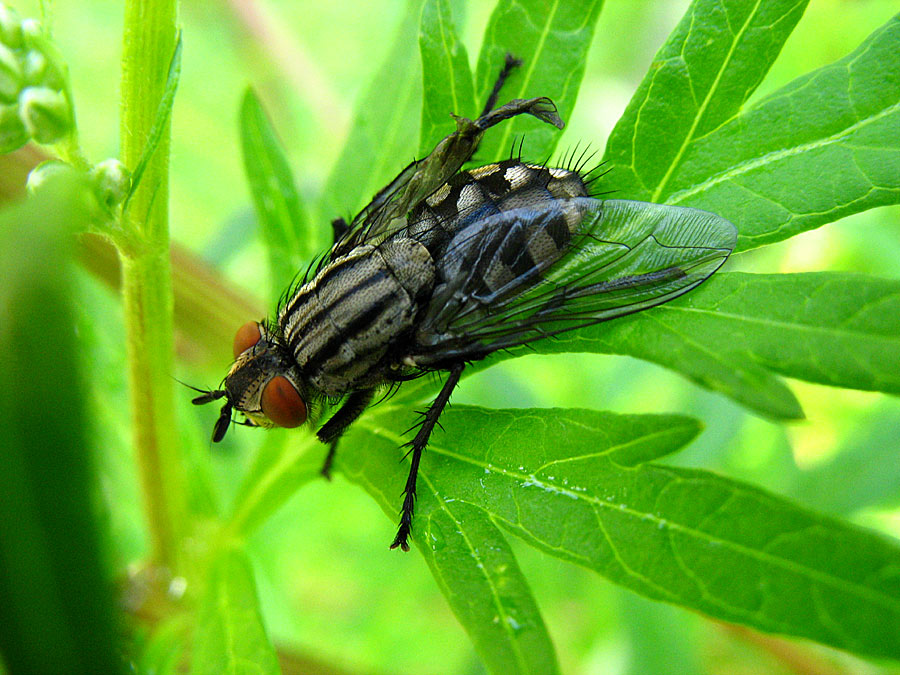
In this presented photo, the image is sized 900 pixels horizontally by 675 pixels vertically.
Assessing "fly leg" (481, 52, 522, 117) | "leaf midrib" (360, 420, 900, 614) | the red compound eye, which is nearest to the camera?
"leaf midrib" (360, 420, 900, 614)

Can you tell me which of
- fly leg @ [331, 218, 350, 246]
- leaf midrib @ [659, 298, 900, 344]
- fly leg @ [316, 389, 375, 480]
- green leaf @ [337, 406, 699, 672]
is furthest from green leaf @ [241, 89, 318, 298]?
leaf midrib @ [659, 298, 900, 344]

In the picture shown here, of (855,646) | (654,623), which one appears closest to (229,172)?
(654,623)

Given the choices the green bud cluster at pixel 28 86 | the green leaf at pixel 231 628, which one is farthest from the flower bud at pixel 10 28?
the green leaf at pixel 231 628

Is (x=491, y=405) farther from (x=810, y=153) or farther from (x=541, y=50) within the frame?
(x=810, y=153)

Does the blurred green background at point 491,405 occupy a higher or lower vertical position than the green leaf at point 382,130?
lower

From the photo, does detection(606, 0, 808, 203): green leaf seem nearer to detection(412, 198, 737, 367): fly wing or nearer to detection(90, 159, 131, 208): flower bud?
detection(412, 198, 737, 367): fly wing

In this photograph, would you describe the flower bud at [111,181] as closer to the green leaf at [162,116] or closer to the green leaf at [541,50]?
the green leaf at [162,116]

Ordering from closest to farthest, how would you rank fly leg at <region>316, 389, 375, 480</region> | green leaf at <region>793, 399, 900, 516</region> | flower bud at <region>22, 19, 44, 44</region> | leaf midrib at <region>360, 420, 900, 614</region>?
leaf midrib at <region>360, 420, 900, 614</region> → flower bud at <region>22, 19, 44, 44</region> → fly leg at <region>316, 389, 375, 480</region> → green leaf at <region>793, 399, 900, 516</region>
